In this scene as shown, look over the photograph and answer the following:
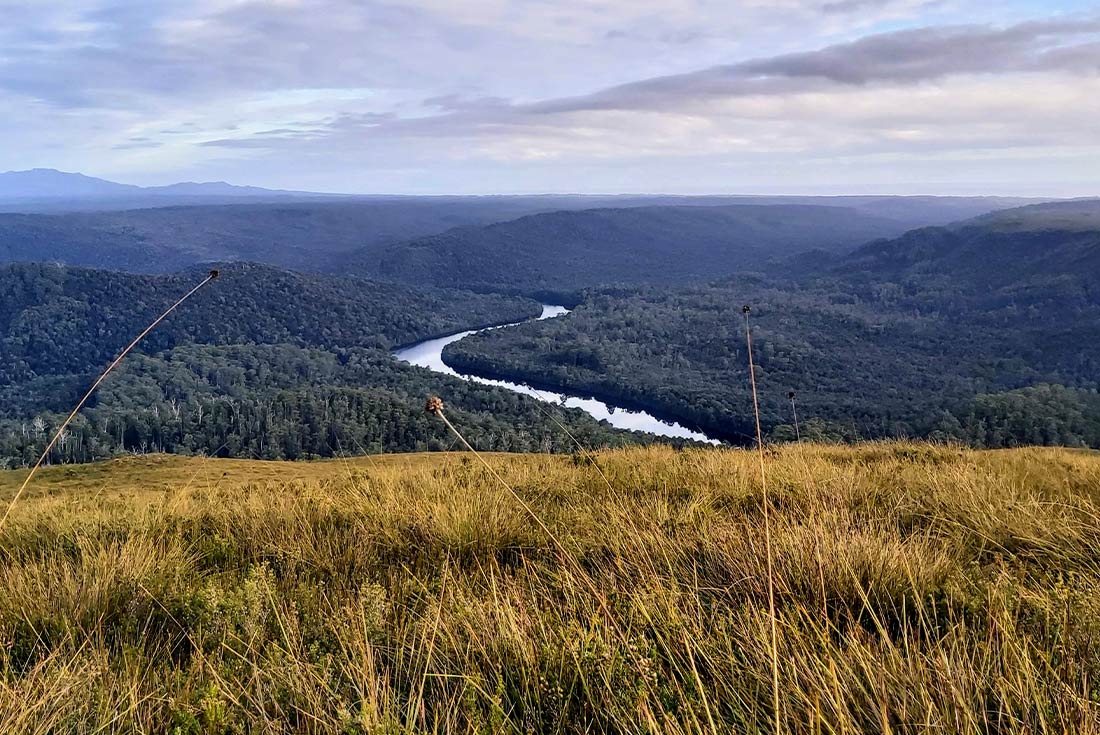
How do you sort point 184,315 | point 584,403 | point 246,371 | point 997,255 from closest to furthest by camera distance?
point 584,403
point 246,371
point 184,315
point 997,255

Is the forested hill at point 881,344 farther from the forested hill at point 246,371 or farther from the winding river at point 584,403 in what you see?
the forested hill at point 246,371

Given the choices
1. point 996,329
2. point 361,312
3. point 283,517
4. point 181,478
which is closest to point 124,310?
point 361,312

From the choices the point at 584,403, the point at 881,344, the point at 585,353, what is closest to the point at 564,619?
the point at 584,403

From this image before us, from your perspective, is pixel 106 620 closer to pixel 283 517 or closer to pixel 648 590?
pixel 283 517

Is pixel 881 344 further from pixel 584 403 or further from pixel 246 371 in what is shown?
pixel 246 371

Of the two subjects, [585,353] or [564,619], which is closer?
[564,619]

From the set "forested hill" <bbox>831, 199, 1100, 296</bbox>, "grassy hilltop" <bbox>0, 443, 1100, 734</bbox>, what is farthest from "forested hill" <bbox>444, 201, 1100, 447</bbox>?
"grassy hilltop" <bbox>0, 443, 1100, 734</bbox>

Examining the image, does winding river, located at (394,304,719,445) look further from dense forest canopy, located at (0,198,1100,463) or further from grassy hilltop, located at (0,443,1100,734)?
grassy hilltop, located at (0,443,1100,734)

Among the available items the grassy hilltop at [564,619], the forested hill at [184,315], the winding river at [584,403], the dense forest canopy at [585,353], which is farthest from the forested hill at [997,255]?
the grassy hilltop at [564,619]
